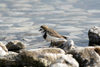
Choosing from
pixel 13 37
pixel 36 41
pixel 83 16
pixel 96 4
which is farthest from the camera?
pixel 96 4

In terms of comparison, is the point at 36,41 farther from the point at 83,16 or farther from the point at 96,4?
the point at 96,4

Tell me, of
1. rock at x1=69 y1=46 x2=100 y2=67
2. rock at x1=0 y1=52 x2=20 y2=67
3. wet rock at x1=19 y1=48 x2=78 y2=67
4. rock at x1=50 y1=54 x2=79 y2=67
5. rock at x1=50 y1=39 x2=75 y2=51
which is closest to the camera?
rock at x1=50 y1=54 x2=79 y2=67

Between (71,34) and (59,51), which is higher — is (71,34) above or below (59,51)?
below

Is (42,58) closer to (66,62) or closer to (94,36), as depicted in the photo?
(66,62)

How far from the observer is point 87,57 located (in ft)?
55.0

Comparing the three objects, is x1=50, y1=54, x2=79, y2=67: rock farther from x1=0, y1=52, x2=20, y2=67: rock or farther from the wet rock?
x1=0, y1=52, x2=20, y2=67: rock

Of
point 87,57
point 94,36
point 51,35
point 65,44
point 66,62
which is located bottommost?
point 94,36

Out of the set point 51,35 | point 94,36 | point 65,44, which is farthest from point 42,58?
point 94,36

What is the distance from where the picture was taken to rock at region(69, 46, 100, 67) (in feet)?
54.3

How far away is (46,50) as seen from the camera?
1702 centimetres

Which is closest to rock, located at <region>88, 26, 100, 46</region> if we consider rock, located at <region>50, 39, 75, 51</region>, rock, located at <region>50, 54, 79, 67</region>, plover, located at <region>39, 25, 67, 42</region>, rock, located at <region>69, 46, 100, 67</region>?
plover, located at <region>39, 25, 67, 42</region>

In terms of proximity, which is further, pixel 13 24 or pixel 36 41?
pixel 13 24

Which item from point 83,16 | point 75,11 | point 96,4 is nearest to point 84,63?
point 83,16

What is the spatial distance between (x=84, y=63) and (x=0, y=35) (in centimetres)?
1632
